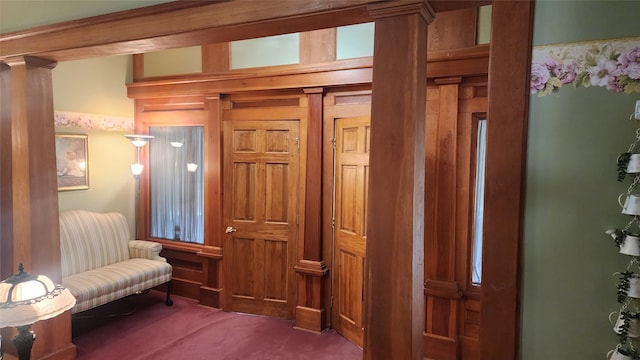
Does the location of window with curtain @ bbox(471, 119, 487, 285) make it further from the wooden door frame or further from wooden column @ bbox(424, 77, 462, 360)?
the wooden door frame

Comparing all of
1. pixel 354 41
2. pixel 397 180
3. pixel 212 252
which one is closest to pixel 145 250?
pixel 212 252

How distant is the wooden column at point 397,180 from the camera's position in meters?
1.71

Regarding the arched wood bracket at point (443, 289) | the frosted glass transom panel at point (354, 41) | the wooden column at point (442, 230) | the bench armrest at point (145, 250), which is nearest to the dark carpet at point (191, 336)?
the bench armrest at point (145, 250)

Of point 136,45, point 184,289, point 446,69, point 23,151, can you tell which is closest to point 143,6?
point 136,45

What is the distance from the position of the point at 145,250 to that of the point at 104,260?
15.5 inches

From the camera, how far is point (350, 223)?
3568 mm

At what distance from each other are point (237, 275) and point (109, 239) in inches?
54.7

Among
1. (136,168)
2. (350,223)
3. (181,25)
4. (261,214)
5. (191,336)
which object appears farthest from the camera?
(136,168)

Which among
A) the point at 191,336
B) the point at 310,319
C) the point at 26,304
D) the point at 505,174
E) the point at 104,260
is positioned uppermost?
the point at 505,174

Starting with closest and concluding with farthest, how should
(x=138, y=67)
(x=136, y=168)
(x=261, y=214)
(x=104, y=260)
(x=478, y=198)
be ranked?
(x=478, y=198) < (x=261, y=214) < (x=104, y=260) < (x=136, y=168) < (x=138, y=67)

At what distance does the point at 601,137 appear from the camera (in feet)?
4.81

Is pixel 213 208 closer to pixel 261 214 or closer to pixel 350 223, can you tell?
pixel 261 214

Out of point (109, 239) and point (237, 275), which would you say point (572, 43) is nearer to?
point (237, 275)

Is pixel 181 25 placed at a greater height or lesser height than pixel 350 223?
greater
